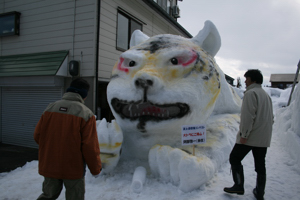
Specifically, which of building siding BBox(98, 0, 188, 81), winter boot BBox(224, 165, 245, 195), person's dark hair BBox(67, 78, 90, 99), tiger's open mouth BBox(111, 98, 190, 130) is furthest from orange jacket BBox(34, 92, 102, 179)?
building siding BBox(98, 0, 188, 81)

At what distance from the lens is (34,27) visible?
6430 millimetres

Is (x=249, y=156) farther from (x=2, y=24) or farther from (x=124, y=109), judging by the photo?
(x=2, y=24)

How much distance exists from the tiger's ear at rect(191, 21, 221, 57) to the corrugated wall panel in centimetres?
419

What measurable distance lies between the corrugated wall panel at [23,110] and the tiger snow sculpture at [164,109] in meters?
3.67

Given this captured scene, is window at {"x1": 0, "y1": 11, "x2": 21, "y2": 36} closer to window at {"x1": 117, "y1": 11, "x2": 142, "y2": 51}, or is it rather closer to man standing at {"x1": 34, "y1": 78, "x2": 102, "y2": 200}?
window at {"x1": 117, "y1": 11, "x2": 142, "y2": 51}

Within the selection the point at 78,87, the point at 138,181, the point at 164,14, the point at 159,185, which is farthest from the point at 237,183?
the point at 164,14

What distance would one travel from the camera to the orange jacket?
1818 mm

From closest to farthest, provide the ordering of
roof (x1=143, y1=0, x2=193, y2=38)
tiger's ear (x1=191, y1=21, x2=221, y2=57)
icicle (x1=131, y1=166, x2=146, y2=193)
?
icicle (x1=131, y1=166, x2=146, y2=193), tiger's ear (x1=191, y1=21, x2=221, y2=57), roof (x1=143, y1=0, x2=193, y2=38)

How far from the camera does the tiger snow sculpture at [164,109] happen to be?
2.64 meters

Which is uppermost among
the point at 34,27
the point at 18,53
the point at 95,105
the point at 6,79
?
the point at 34,27

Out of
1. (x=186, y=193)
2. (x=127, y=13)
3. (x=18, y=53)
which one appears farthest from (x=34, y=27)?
(x=186, y=193)

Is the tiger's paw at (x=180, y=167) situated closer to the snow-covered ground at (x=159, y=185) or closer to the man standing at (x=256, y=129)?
the snow-covered ground at (x=159, y=185)

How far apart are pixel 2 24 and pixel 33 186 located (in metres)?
6.44

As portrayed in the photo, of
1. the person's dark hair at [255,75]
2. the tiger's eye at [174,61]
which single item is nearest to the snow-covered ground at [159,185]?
the person's dark hair at [255,75]
